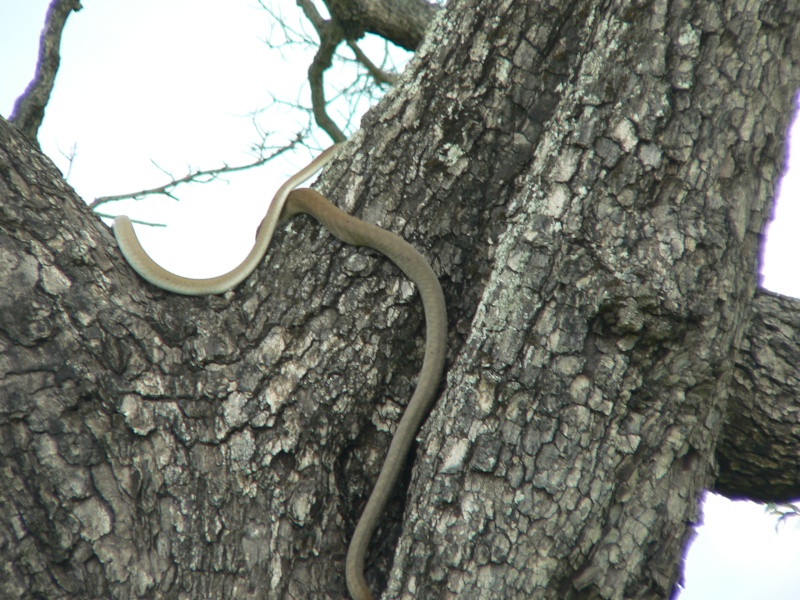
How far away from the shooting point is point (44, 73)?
8.86 feet

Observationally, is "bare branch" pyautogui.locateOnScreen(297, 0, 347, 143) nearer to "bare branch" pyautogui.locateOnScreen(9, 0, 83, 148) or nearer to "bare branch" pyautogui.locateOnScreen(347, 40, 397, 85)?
"bare branch" pyautogui.locateOnScreen(347, 40, 397, 85)

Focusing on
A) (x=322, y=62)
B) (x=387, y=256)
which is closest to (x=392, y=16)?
(x=322, y=62)

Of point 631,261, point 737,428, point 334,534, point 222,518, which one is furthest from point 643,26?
point 222,518

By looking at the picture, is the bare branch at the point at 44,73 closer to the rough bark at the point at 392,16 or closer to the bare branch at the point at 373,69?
the rough bark at the point at 392,16

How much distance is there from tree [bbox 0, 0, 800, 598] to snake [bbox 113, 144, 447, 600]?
0.18 ft

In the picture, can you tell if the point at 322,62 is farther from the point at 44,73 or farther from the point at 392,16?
the point at 44,73

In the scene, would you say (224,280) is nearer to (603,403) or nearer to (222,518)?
(222,518)

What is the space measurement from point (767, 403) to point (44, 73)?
289 centimetres

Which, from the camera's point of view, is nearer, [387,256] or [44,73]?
[387,256]

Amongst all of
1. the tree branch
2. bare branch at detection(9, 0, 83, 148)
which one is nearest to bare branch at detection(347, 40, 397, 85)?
bare branch at detection(9, 0, 83, 148)

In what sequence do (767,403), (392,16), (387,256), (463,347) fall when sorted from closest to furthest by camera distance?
(463,347)
(387,256)
(767,403)
(392,16)

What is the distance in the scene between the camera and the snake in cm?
182

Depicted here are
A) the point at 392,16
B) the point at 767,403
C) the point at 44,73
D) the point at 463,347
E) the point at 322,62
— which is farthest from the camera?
the point at 322,62

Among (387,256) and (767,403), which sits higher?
(767,403)
